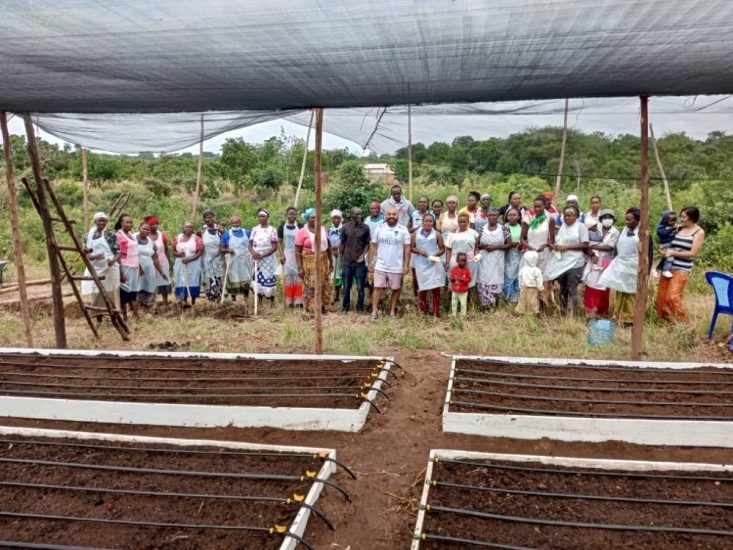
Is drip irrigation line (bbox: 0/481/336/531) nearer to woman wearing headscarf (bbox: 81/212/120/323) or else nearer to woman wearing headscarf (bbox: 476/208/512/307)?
woman wearing headscarf (bbox: 81/212/120/323)

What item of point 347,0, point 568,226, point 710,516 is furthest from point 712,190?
point 347,0

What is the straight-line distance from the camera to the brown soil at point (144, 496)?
2.37m

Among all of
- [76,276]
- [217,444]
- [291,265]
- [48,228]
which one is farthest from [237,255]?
[217,444]

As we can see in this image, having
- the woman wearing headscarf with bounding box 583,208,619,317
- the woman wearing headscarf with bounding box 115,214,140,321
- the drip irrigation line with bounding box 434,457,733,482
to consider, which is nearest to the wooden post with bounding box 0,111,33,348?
the woman wearing headscarf with bounding box 115,214,140,321

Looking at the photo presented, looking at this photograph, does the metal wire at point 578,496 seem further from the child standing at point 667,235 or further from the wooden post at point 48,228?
the wooden post at point 48,228

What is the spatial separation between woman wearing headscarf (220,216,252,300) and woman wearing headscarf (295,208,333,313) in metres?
0.77

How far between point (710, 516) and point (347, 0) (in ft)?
9.46

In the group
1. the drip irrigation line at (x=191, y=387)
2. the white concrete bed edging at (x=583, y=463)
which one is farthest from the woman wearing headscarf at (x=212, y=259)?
the white concrete bed edging at (x=583, y=463)

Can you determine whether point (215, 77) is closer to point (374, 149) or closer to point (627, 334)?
point (374, 149)

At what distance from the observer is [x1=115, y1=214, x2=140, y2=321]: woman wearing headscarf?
6301mm

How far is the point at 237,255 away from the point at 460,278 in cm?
290

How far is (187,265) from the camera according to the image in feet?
22.4

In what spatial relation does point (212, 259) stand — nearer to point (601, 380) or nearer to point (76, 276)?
point (76, 276)

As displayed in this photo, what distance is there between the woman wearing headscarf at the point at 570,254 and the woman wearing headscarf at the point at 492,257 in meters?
0.51
